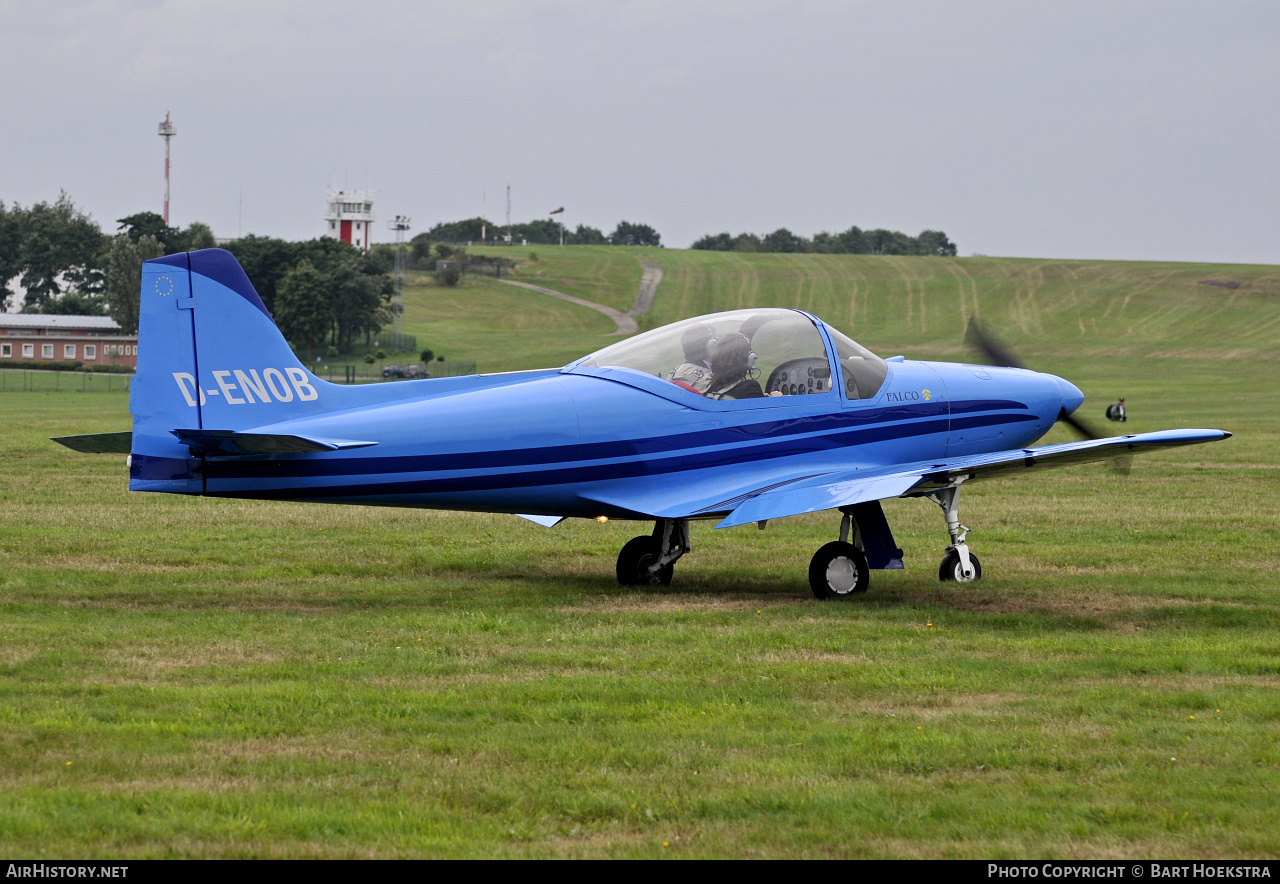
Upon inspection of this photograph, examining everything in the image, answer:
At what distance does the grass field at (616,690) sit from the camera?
5551mm

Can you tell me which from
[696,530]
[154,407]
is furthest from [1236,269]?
[154,407]

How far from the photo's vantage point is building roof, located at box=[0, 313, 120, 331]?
101 m

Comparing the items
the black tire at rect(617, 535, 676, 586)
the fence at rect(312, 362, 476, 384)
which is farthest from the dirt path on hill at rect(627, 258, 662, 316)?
the black tire at rect(617, 535, 676, 586)

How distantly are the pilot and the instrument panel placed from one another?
552mm

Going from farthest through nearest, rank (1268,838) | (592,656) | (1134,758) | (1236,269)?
1. (1236,269)
2. (592,656)
3. (1134,758)
4. (1268,838)

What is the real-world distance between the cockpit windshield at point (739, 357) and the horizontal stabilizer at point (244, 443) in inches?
109

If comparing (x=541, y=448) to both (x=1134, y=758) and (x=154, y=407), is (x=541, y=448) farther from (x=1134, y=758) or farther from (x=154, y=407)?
(x=1134, y=758)

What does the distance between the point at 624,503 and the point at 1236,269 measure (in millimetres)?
112954

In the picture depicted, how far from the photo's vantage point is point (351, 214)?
6152 inches

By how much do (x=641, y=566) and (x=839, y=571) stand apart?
6.15 ft

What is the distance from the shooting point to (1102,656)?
898cm

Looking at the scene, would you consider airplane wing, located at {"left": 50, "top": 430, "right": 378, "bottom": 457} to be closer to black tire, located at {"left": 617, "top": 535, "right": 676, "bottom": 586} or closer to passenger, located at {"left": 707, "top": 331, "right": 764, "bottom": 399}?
black tire, located at {"left": 617, "top": 535, "right": 676, "bottom": 586}

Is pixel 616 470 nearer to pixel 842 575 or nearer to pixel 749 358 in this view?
pixel 749 358

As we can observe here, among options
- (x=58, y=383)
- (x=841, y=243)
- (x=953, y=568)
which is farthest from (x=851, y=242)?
(x=953, y=568)
